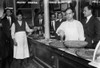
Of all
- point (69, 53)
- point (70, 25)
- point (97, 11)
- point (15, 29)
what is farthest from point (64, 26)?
point (97, 11)

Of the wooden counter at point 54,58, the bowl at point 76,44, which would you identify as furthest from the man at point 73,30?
the bowl at point 76,44

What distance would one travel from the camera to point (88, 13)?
3586 mm

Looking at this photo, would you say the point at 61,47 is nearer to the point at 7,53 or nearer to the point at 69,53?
the point at 69,53

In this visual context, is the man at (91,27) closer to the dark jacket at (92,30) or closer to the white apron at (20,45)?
the dark jacket at (92,30)

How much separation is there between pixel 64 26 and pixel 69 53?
966 millimetres

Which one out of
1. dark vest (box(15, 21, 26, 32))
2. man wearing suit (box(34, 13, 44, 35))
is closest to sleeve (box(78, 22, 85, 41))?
dark vest (box(15, 21, 26, 32))

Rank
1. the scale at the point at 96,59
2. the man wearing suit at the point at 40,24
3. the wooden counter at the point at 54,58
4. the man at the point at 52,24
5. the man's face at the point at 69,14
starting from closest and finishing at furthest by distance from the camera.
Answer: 1. the scale at the point at 96,59
2. the wooden counter at the point at 54,58
3. the man's face at the point at 69,14
4. the man at the point at 52,24
5. the man wearing suit at the point at 40,24

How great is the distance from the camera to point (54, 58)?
11.7 feet

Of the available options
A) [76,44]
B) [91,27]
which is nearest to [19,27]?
[91,27]

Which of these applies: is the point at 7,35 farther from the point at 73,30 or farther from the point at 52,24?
the point at 73,30

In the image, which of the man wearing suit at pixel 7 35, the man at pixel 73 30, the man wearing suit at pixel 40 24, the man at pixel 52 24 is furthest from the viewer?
the man wearing suit at pixel 40 24

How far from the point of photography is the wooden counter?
106 inches

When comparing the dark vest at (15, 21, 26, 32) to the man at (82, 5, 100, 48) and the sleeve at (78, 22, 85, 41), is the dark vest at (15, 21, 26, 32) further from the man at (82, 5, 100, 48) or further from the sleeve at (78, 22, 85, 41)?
the man at (82, 5, 100, 48)

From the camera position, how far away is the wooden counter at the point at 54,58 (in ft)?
8.84
